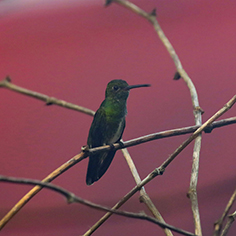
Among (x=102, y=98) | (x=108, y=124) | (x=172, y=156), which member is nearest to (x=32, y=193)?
(x=172, y=156)

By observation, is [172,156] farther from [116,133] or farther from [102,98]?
[102,98]

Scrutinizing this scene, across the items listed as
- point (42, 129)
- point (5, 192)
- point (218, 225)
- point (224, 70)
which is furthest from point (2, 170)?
point (224, 70)

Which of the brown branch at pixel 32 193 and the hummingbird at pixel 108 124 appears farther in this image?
the hummingbird at pixel 108 124

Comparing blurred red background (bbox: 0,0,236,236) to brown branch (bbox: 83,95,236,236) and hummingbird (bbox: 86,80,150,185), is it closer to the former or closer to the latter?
hummingbird (bbox: 86,80,150,185)

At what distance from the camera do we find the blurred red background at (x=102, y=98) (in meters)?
1.24

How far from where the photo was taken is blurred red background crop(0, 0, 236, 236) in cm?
124

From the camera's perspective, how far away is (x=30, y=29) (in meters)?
1.39

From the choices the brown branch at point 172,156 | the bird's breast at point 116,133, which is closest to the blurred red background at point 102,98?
the bird's breast at point 116,133

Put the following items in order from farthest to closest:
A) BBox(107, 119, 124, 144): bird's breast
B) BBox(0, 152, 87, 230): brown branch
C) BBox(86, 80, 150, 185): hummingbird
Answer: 1. BBox(107, 119, 124, 144): bird's breast
2. BBox(86, 80, 150, 185): hummingbird
3. BBox(0, 152, 87, 230): brown branch

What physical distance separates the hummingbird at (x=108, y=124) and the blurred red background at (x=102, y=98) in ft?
0.45

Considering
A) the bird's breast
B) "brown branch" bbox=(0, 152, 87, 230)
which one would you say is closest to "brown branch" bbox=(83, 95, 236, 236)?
"brown branch" bbox=(0, 152, 87, 230)

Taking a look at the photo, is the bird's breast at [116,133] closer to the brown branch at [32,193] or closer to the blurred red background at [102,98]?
the blurred red background at [102,98]

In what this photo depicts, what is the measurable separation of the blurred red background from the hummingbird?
0.14 metres

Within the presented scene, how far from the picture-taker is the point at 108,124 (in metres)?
1.16
